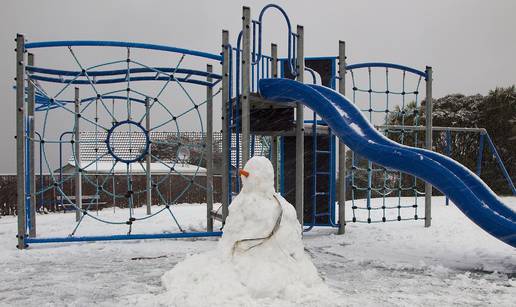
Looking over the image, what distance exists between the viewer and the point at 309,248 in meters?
6.71

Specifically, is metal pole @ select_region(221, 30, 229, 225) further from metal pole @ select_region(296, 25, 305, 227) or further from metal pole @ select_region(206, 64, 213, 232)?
metal pole @ select_region(296, 25, 305, 227)

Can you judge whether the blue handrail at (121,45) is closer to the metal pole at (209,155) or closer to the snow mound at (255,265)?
the metal pole at (209,155)

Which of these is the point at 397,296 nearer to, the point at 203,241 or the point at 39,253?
the point at 203,241

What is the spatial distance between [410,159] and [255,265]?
2521 mm

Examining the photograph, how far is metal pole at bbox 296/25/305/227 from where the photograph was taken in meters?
6.96

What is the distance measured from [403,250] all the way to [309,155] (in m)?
2.49

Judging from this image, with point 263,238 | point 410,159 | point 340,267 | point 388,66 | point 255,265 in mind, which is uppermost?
point 388,66

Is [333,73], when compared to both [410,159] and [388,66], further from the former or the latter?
[410,159]

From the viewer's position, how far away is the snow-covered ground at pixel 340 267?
4195 millimetres

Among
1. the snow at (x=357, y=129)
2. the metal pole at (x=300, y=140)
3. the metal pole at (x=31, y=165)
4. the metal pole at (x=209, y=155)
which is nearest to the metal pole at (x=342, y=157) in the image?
the metal pole at (x=300, y=140)

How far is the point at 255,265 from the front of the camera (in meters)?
4.10

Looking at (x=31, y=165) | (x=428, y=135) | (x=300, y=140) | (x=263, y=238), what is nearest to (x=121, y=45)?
(x=31, y=165)

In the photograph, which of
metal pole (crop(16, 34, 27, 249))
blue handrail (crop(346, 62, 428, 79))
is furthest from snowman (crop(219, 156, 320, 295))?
blue handrail (crop(346, 62, 428, 79))

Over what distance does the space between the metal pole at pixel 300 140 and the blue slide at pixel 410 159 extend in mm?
465
